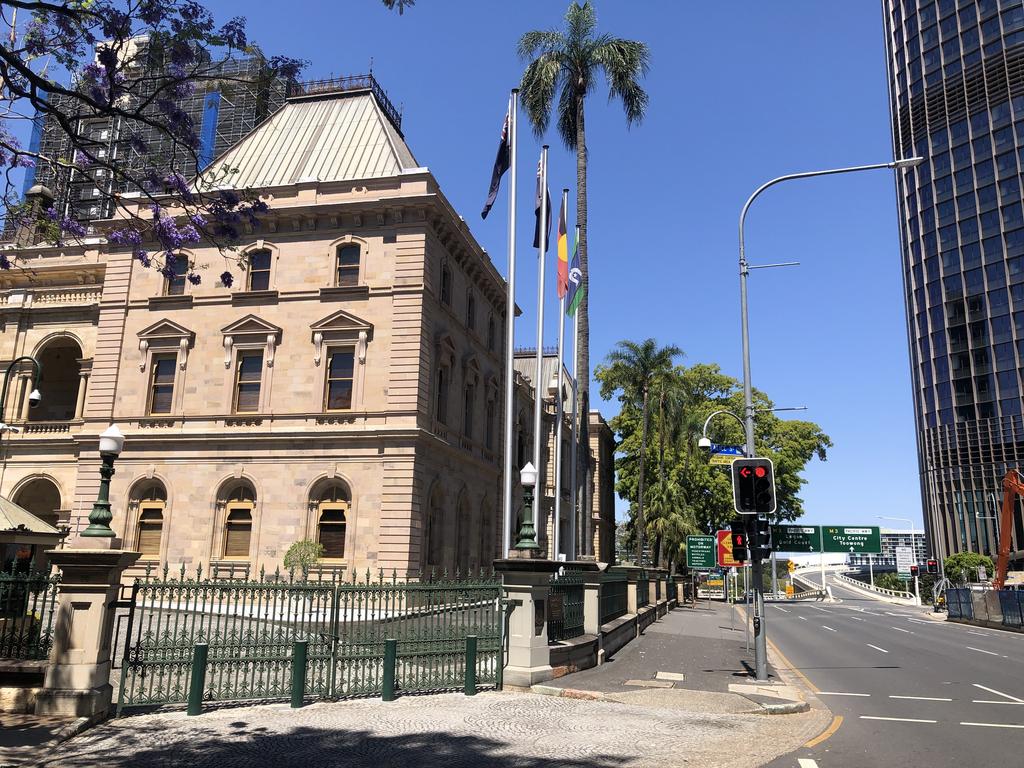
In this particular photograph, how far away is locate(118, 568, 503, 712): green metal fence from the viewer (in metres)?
11.3

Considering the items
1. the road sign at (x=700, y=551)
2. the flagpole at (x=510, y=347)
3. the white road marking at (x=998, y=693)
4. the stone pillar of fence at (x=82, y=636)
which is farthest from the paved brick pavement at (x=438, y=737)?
the road sign at (x=700, y=551)

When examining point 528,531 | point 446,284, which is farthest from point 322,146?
point 528,531

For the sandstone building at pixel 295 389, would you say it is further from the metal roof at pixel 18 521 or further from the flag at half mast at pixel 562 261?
the metal roof at pixel 18 521

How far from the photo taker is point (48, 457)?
109ft

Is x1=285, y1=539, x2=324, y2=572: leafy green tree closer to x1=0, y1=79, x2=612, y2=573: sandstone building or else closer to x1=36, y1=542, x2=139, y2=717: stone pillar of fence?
x1=0, y1=79, x2=612, y2=573: sandstone building

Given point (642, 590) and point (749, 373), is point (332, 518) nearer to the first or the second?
point (642, 590)

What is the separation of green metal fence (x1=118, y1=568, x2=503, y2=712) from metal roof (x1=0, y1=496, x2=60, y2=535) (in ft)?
10.1

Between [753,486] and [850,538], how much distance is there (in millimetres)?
11263

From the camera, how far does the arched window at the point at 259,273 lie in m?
31.1

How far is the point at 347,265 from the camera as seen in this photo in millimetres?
30500

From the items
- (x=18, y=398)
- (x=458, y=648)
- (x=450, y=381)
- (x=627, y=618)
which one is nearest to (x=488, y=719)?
(x=458, y=648)

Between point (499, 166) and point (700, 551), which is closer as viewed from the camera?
point (499, 166)

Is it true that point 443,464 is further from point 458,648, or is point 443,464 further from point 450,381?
point 458,648

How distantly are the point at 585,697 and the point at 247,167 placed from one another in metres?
29.5
